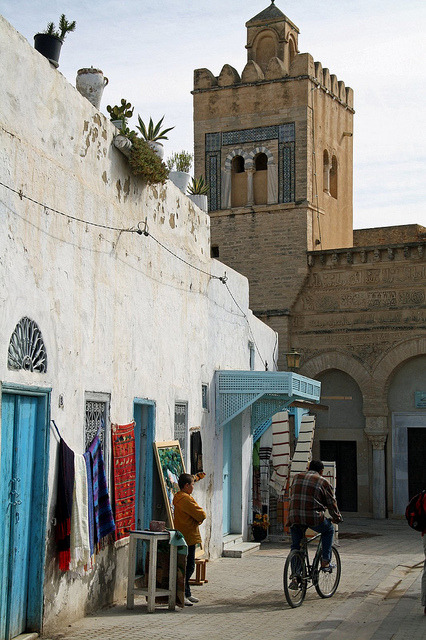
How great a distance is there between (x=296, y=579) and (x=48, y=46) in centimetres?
552

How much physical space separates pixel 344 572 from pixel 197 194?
552cm

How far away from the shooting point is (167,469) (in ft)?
32.0

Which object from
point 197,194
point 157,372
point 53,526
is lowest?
point 53,526

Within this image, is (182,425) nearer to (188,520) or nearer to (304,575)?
(188,520)

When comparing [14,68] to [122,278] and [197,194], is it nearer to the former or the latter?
A: [122,278]

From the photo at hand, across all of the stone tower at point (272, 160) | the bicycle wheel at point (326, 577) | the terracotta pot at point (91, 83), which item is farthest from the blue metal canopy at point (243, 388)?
the stone tower at point (272, 160)

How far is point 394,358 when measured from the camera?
22875 mm

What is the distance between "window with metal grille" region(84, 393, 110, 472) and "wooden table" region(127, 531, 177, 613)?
74cm

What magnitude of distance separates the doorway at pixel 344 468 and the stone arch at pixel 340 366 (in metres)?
1.67

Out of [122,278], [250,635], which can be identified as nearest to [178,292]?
[122,278]

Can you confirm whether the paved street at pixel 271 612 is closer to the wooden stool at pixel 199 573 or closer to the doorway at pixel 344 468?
the wooden stool at pixel 199 573

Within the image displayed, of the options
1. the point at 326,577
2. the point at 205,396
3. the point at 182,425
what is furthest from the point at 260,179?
the point at 326,577

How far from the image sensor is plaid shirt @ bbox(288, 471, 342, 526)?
8.86 meters

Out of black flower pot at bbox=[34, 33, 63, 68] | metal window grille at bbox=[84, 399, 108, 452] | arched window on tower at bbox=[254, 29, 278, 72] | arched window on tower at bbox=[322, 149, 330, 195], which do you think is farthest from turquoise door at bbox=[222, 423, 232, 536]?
arched window on tower at bbox=[254, 29, 278, 72]
